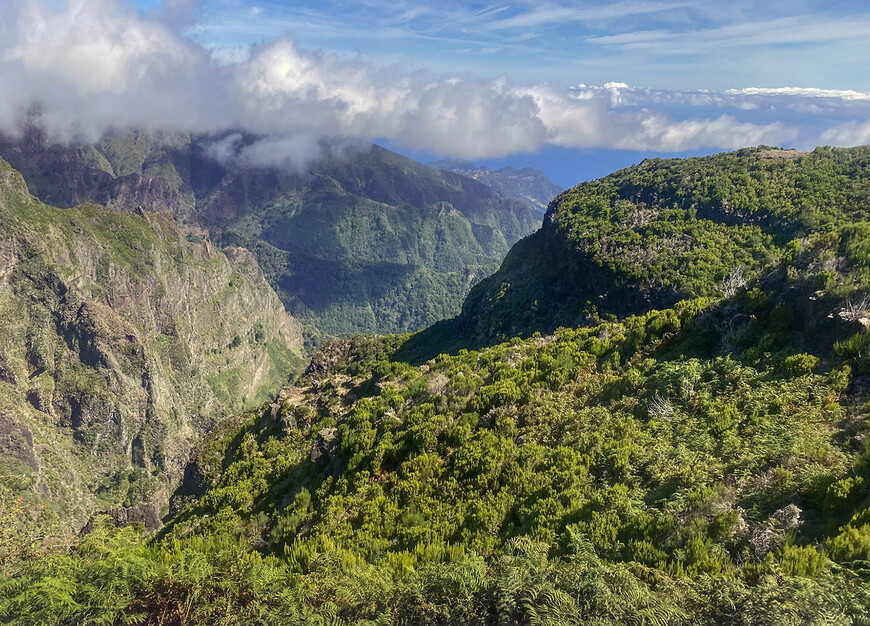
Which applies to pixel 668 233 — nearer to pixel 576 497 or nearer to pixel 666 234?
pixel 666 234

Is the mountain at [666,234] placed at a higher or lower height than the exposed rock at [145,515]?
higher

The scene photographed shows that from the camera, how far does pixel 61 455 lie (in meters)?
189

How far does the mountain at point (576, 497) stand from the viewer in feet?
39.4

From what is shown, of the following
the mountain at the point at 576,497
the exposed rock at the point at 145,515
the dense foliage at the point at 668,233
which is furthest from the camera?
the exposed rock at the point at 145,515

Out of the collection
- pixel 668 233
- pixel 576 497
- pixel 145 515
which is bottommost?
pixel 145 515

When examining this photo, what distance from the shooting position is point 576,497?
1792cm

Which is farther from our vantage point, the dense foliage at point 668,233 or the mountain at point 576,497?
the dense foliage at point 668,233

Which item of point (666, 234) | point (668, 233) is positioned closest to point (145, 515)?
point (666, 234)

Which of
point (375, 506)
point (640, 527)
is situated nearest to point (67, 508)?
point (375, 506)

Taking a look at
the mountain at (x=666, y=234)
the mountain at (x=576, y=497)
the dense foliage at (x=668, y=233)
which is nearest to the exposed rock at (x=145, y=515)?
the mountain at (x=666, y=234)

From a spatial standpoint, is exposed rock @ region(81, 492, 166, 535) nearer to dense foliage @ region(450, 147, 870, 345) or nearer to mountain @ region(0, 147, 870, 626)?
mountain @ region(0, 147, 870, 626)

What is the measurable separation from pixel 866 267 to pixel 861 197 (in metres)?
A: 57.2

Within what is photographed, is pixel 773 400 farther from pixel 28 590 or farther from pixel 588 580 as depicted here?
pixel 28 590

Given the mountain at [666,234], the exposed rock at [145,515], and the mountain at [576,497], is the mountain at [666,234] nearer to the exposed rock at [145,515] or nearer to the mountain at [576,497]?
the mountain at [576,497]
